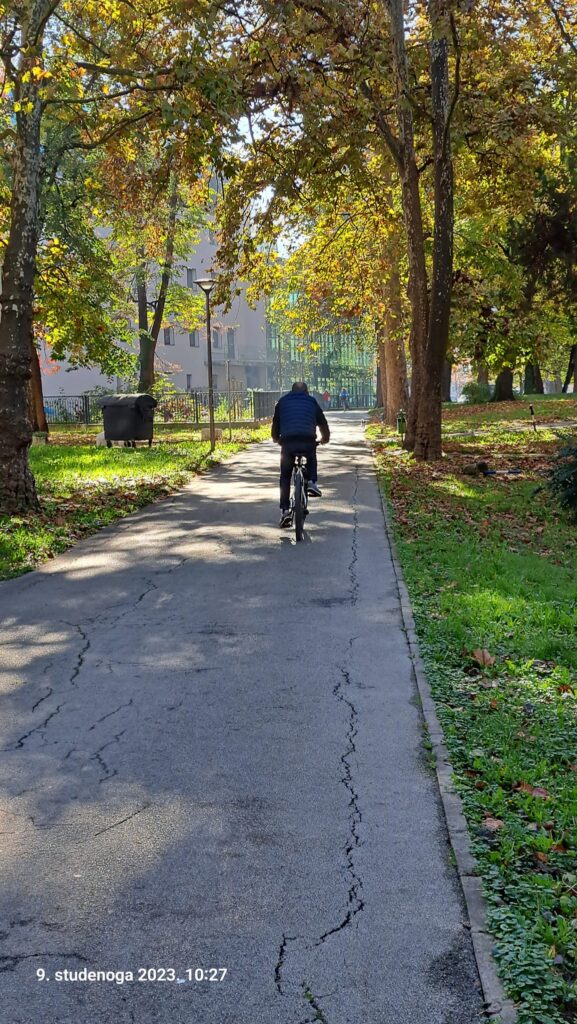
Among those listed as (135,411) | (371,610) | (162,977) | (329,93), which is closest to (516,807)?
(162,977)

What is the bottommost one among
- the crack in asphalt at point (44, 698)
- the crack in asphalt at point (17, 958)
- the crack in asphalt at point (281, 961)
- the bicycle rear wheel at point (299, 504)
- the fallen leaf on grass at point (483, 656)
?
the crack in asphalt at point (44, 698)

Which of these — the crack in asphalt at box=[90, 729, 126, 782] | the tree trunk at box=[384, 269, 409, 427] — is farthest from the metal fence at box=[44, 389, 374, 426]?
the crack in asphalt at box=[90, 729, 126, 782]

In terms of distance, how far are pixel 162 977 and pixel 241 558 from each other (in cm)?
795

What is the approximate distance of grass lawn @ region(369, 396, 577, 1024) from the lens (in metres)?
3.26

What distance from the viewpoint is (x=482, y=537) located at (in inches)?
456

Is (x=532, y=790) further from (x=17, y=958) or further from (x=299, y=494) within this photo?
(x=299, y=494)

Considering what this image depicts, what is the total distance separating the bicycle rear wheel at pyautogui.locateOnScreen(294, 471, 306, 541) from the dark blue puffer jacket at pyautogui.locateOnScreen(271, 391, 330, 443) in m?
0.50

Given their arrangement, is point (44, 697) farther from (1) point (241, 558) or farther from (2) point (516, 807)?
(1) point (241, 558)

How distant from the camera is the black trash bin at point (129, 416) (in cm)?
2656

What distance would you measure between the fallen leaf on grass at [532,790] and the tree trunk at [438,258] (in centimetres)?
1641

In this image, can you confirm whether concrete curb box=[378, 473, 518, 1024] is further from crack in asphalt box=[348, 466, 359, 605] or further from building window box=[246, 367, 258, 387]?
building window box=[246, 367, 258, 387]

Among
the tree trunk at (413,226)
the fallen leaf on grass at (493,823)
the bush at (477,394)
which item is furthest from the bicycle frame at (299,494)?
the bush at (477,394)

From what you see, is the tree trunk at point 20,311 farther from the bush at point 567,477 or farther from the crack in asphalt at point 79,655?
the bush at point 567,477

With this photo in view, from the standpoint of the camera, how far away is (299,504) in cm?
1187
